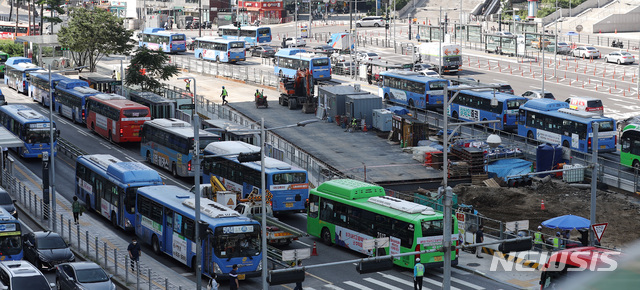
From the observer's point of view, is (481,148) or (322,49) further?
(322,49)

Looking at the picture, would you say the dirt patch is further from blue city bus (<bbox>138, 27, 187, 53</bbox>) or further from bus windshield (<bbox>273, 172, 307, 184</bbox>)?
blue city bus (<bbox>138, 27, 187, 53</bbox>)

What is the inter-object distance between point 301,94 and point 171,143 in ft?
90.1

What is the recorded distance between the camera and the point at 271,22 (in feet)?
535

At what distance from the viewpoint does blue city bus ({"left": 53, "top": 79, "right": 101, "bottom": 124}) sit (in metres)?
68.8

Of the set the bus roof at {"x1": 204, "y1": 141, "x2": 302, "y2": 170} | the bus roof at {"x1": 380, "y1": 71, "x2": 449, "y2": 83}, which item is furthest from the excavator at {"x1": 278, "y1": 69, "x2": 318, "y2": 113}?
the bus roof at {"x1": 204, "y1": 141, "x2": 302, "y2": 170}

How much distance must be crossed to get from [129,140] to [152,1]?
12151cm

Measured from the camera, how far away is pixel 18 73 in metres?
86.9

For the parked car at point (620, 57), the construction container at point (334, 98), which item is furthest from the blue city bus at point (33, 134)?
the parked car at point (620, 57)

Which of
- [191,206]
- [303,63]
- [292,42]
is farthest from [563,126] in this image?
[292,42]

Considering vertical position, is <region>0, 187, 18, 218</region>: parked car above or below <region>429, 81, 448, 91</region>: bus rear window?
below

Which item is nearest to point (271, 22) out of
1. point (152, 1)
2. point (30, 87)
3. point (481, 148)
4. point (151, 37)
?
point (152, 1)

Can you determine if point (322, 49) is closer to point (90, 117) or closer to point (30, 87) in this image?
point (30, 87)

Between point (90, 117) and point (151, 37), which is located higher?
point (151, 37)

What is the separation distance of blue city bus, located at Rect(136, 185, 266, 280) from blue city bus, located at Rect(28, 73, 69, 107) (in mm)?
41132
